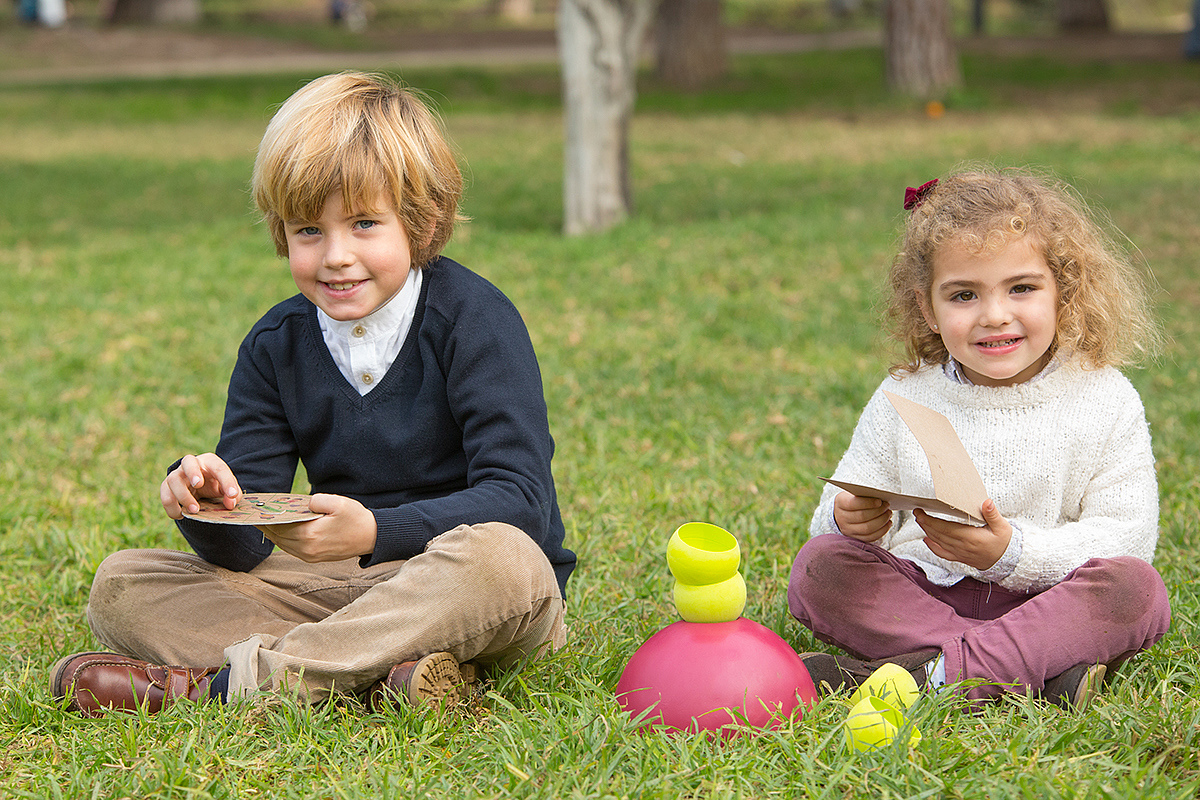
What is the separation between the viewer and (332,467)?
Answer: 272 cm

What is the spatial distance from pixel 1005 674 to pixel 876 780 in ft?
1.59

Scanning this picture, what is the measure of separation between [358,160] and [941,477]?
4.32 ft

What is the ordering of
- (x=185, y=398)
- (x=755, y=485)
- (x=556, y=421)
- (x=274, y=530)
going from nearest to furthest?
(x=274, y=530) < (x=755, y=485) < (x=556, y=421) < (x=185, y=398)

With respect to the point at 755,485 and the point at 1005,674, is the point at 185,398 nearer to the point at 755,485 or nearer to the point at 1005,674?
the point at 755,485

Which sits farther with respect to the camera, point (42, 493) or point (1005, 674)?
point (42, 493)

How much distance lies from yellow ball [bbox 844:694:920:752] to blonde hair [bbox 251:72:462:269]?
1328 millimetres

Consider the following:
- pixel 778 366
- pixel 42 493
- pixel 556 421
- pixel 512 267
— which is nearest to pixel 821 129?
pixel 512 267

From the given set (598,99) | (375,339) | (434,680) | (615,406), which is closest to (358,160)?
(375,339)

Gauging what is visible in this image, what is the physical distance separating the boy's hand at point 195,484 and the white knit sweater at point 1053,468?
126 centimetres

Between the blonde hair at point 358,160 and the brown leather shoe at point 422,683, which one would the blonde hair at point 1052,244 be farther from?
the brown leather shoe at point 422,683

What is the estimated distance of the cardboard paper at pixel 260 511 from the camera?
7.52 feet

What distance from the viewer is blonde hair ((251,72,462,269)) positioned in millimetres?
2537

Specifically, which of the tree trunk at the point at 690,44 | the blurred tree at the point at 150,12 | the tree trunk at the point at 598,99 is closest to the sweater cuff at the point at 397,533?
the tree trunk at the point at 598,99

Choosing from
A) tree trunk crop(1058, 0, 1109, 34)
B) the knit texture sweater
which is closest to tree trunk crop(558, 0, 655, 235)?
the knit texture sweater
